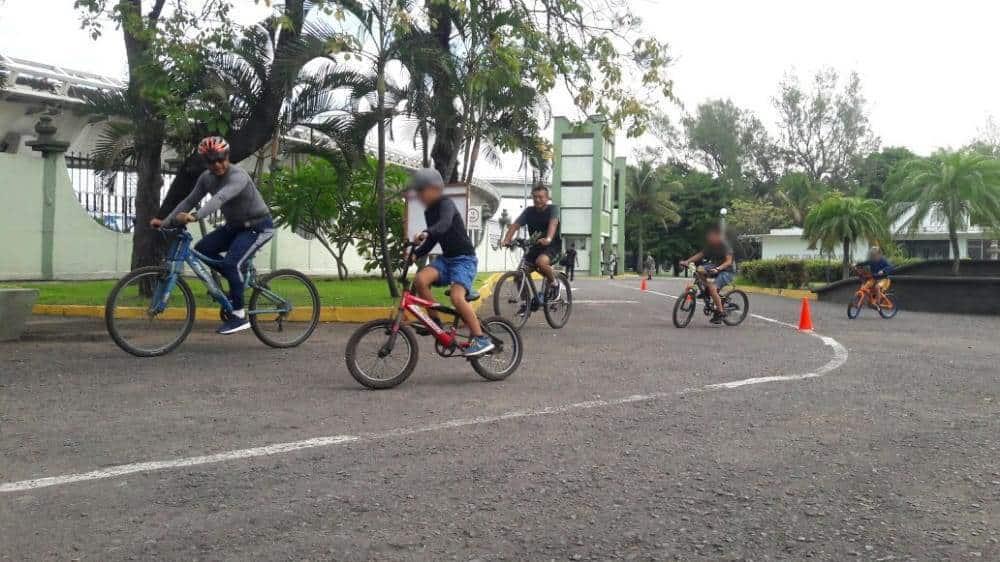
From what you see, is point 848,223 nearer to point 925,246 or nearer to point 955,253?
point 955,253

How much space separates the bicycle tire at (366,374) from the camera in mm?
5914

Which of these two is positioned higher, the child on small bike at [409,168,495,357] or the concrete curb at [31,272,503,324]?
the child on small bike at [409,168,495,357]

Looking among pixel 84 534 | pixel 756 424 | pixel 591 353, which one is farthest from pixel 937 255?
pixel 84 534

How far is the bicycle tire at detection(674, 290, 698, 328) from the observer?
11.7 m

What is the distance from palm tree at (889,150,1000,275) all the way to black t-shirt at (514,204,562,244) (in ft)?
48.0

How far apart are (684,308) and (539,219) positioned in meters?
2.64

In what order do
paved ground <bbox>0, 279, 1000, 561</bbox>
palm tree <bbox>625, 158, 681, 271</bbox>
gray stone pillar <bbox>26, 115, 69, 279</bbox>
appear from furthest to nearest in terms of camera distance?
palm tree <bbox>625, 158, 681, 271</bbox> < gray stone pillar <bbox>26, 115, 69, 279</bbox> < paved ground <bbox>0, 279, 1000, 561</bbox>

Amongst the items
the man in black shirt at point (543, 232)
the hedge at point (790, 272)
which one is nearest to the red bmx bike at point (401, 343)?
the man in black shirt at point (543, 232)

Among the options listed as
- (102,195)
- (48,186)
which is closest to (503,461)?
(48,186)

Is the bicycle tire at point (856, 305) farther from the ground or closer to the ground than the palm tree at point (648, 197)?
closer to the ground

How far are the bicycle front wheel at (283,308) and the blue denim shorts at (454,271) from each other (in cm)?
238

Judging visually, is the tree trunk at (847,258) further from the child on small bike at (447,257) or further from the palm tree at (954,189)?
the child on small bike at (447,257)

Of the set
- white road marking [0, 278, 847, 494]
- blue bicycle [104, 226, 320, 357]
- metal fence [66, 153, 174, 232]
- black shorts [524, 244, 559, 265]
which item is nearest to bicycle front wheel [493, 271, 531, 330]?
black shorts [524, 244, 559, 265]

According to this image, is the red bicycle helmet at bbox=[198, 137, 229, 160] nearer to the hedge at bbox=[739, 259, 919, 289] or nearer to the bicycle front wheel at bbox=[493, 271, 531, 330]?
the bicycle front wheel at bbox=[493, 271, 531, 330]
